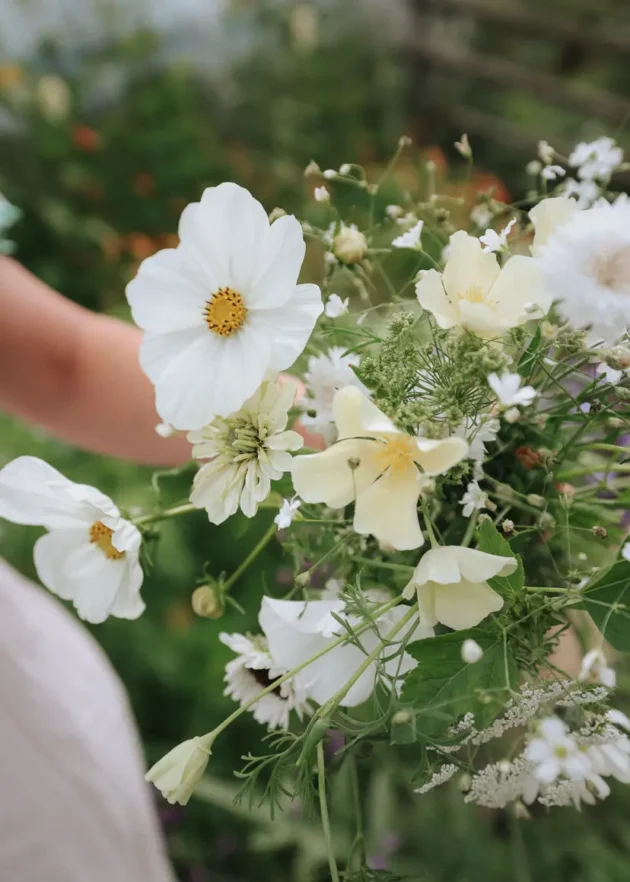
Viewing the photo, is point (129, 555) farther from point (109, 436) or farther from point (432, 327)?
point (109, 436)

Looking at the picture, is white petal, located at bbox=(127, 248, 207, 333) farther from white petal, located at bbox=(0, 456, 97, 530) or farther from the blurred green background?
the blurred green background

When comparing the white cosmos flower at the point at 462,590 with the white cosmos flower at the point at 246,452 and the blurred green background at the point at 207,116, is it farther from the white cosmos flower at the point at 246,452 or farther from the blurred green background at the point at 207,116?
the blurred green background at the point at 207,116

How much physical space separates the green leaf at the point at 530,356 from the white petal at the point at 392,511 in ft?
0.18

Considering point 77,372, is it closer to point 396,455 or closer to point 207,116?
point 396,455

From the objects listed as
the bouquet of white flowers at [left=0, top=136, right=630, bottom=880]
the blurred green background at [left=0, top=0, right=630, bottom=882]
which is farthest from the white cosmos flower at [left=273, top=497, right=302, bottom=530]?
the blurred green background at [left=0, top=0, right=630, bottom=882]

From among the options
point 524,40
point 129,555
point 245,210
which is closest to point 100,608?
point 129,555

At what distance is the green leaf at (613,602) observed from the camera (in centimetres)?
21

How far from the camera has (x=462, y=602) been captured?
0.21m

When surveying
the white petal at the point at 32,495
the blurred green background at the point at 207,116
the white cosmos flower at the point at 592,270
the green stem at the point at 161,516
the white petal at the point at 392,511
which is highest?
the white cosmos flower at the point at 592,270

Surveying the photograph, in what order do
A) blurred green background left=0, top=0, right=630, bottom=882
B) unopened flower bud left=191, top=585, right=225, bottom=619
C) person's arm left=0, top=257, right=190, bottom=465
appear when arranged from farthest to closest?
blurred green background left=0, top=0, right=630, bottom=882 → person's arm left=0, top=257, right=190, bottom=465 → unopened flower bud left=191, top=585, right=225, bottom=619

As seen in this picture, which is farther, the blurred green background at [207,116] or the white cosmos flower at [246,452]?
the blurred green background at [207,116]

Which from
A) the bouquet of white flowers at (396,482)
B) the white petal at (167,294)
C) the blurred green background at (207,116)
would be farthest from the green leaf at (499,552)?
the blurred green background at (207,116)

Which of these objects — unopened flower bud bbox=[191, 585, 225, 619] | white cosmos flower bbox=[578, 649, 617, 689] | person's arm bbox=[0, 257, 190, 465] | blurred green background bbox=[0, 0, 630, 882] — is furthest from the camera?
blurred green background bbox=[0, 0, 630, 882]

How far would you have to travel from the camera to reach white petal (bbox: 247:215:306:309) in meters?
0.21
